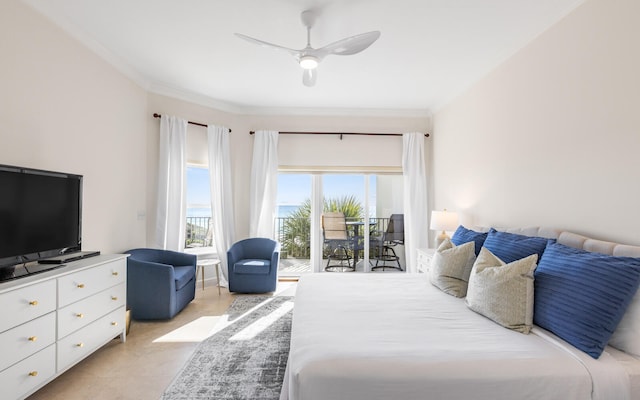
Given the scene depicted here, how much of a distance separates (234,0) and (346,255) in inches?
151

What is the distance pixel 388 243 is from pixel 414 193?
3.10 ft

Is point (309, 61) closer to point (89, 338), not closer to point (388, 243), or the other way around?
point (89, 338)

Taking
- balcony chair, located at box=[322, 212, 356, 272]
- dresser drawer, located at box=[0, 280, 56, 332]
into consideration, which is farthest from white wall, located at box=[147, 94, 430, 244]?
dresser drawer, located at box=[0, 280, 56, 332]

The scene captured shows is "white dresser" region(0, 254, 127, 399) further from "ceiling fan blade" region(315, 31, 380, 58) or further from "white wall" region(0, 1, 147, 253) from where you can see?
"ceiling fan blade" region(315, 31, 380, 58)

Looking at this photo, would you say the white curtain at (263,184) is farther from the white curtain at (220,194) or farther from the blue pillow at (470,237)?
the blue pillow at (470,237)

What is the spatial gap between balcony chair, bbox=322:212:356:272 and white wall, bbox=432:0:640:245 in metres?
2.03

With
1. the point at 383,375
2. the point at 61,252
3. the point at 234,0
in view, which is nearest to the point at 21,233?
the point at 61,252

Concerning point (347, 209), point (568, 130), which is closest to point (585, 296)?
point (568, 130)

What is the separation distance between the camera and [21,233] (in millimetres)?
1940

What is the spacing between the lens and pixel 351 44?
223cm

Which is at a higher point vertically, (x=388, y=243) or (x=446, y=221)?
(x=446, y=221)

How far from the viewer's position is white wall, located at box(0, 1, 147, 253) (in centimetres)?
215

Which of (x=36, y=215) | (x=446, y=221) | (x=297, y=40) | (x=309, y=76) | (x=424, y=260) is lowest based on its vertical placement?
(x=424, y=260)

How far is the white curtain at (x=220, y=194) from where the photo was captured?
170 inches
